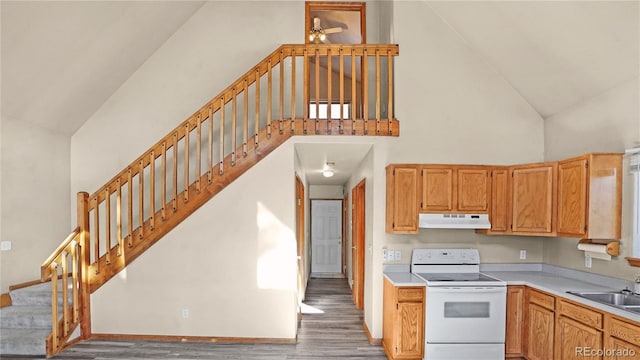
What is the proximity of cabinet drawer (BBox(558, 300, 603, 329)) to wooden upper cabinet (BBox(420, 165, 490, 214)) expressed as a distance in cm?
121

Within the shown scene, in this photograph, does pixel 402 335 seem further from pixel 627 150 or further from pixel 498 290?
pixel 627 150

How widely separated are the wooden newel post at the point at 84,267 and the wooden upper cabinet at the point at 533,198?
16.3ft

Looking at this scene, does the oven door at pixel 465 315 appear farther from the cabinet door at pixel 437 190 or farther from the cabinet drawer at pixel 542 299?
the cabinet door at pixel 437 190

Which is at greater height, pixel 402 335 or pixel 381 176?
pixel 381 176

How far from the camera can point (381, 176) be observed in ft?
14.1

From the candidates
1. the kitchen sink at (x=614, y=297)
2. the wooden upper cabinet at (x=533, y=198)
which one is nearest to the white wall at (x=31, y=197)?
the wooden upper cabinet at (x=533, y=198)

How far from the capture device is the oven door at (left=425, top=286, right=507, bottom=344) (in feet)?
11.9

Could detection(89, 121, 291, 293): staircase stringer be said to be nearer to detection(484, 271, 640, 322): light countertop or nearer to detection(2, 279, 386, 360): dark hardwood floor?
detection(2, 279, 386, 360): dark hardwood floor

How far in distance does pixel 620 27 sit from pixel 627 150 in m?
1.09

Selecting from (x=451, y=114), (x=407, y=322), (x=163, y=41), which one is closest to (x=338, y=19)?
(x=163, y=41)

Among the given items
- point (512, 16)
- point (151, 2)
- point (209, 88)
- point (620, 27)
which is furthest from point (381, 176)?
point (151, 2)

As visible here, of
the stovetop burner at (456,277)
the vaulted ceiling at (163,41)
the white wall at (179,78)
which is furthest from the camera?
the white wall at (179,78)

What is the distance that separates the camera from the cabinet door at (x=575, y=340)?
9.35 ft

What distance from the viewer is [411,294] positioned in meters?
3.71
